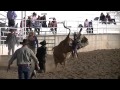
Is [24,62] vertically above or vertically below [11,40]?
below

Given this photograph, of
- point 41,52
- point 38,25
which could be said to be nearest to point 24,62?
point 41,52

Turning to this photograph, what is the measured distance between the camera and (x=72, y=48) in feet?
60.7

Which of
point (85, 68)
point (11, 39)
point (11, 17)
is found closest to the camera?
point (85, 68)

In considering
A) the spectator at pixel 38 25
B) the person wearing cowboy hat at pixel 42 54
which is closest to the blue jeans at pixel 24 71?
the person wearing cowboy hat at pixel 42 54

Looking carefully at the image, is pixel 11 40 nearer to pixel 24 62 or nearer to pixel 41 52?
pixel 41 52

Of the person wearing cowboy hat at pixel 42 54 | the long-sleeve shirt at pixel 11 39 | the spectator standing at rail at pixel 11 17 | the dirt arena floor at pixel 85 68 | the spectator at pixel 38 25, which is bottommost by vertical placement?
the dirt arena floor at pixel 85 68

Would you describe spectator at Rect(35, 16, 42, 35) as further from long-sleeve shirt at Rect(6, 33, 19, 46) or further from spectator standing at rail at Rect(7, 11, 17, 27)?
long-sleeve shirt at Rect(6, 33, 19, 46)

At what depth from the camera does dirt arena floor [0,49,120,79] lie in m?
14.8

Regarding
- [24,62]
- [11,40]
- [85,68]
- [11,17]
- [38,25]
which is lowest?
[85,68]

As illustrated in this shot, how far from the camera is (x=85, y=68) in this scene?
1723cm

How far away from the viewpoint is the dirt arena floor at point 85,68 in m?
14.8

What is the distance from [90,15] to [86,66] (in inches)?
306

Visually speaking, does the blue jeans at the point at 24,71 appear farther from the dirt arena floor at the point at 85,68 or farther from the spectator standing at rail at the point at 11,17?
the spectator standing at rail at the point at 11,17

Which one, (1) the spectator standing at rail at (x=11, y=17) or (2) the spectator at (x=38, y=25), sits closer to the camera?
(1) the spectator standing at rail at (x=11, y=17)
